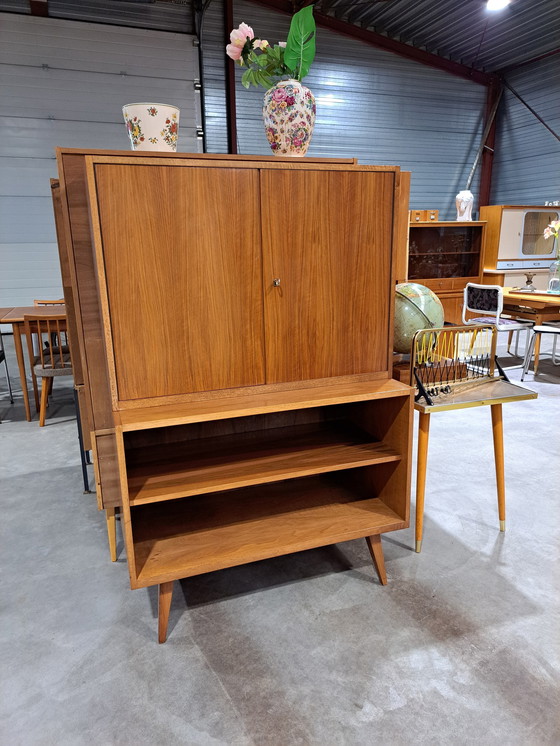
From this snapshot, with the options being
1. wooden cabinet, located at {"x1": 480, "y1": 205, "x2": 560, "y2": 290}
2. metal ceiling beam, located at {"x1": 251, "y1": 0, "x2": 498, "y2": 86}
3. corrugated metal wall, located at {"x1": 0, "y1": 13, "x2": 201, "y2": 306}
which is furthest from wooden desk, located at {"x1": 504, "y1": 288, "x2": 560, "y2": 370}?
metal ceiling beam, located at {"x1": 251, "y1": 0, "x2": 498, "y2": 86}

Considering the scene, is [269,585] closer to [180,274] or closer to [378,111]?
[180,274]

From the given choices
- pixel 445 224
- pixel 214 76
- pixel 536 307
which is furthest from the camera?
pixel 445 224

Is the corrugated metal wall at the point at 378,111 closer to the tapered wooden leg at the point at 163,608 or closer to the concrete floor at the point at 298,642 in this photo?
the concrete floor at the point at 298,642

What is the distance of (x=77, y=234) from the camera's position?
1831 mm

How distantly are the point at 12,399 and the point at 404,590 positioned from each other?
12.8 ft

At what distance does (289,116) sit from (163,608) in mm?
1787

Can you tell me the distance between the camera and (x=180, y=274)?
1.63 metres

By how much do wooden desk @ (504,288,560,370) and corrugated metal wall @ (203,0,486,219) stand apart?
3924 mm

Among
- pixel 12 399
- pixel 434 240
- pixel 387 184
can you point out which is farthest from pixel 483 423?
pixel 434 240

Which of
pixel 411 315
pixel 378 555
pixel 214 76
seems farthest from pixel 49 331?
pixel 214 76

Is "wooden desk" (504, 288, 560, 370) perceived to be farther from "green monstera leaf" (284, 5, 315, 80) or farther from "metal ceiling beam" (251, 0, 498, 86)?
"metal ceiling beam" (251, 0, 498, 86)

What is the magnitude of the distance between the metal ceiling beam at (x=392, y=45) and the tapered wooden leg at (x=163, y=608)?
26.4 ft

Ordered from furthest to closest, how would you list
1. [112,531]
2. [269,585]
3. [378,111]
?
[378,111] → [112,531] → [269,585]

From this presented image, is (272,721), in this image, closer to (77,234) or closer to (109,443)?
(109,443)
